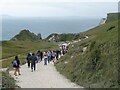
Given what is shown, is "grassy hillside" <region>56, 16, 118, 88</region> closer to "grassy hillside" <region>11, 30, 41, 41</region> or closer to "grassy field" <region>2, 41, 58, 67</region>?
"grassy field" <region>2, 41, 58, 67</region>

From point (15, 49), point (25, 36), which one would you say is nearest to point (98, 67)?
point (15, 49)

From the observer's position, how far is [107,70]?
27.1m

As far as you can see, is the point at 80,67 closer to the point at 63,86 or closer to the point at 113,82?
the point at 63,86

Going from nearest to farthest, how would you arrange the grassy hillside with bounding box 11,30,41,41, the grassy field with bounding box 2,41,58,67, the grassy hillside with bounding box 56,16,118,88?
the grassy hillside with bounding box 56,16,118,88
the grassy field with bounding box 2,41,58,67
the grassy hillside with bounding box 11,30,41,41

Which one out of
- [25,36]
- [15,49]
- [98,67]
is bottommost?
[98,67]

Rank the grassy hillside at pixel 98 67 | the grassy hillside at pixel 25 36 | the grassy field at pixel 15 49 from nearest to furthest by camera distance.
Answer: the grassy hillside at pixel 98 67
the grassy field at pixel 15 49
the grassy hillside at pixel 25 36

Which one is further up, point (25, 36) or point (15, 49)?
point (25, 36)

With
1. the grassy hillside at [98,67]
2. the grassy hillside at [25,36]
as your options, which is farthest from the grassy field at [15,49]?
the grassy hillside at [25,36]

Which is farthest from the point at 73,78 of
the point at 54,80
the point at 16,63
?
the point at 16,63

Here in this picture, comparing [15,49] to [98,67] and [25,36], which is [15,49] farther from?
[98,67]

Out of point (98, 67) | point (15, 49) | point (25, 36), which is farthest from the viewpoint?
point (25, 36)

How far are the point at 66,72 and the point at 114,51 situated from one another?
257 inches

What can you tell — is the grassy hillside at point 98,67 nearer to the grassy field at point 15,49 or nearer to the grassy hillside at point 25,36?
the grassy field at point 15,49

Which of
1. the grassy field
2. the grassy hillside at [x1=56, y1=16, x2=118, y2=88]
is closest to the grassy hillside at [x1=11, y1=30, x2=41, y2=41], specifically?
the grassy field
